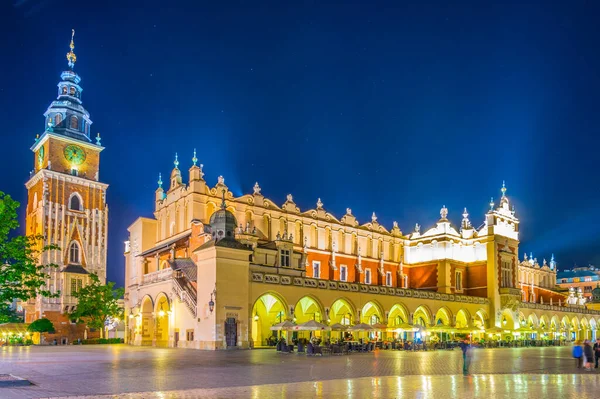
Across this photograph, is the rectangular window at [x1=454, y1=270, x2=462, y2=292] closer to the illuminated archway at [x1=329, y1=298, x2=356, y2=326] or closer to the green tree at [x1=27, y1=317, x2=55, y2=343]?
the illuminated archway at [x1=329, y1=298, x2=356, y2=326]

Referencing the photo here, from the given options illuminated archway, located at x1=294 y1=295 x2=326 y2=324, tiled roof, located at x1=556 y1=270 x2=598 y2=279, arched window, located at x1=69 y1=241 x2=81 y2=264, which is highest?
arched window, located at x1=69 y1=241 x2=81 y2=264

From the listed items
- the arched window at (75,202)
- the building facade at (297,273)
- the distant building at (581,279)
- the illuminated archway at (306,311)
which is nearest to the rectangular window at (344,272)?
the building facade at (297,273)

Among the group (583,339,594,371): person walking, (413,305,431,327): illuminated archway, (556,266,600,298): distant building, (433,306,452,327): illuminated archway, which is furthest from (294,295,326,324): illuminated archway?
(556,266,600,298): distant building

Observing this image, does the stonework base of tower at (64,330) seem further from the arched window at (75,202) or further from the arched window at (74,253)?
the arched window at (75,202)

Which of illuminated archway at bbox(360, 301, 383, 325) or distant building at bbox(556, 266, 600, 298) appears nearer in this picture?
illuminated archway at bbox(360, 301, 383, 325)

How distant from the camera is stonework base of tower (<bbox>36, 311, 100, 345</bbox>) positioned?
73.9 meters

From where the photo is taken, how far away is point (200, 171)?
57.8 m

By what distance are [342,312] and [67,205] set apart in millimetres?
42227

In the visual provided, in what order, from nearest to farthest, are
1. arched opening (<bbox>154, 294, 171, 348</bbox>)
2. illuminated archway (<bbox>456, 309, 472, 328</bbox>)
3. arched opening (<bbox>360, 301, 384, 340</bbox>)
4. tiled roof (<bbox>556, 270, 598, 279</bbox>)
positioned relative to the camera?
arched opening (<bbox>154, 294, 171, 348</bbox>)
arched opening (<bbox>360, 301, 384, 340</bbox>)
illuminated archway (<bbox>456, 309, 472, 328</bbox>)
tiled roof (<bbox>556, 270, 598, 279</bbox>)

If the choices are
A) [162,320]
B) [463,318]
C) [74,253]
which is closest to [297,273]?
[162,320]

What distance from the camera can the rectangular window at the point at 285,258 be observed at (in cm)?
5471

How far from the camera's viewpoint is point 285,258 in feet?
181

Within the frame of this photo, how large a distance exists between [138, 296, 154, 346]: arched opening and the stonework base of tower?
2397 cm

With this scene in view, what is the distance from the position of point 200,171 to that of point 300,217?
13336 millimetres
